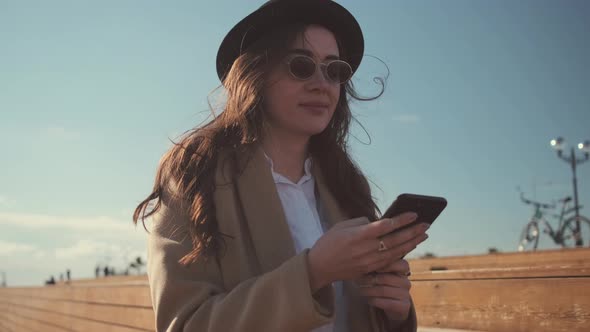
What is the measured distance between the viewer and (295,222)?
6.41 ft

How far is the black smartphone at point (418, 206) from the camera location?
1508 mm

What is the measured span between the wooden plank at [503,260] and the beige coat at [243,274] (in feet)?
10.4

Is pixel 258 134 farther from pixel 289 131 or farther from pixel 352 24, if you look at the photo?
pixel 352 24

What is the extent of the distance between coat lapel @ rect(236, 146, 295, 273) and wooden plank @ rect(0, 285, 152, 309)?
2.53m

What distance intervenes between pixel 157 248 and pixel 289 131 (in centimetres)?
62

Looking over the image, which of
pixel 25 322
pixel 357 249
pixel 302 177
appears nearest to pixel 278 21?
pixel 302 177

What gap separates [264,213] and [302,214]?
19 cm

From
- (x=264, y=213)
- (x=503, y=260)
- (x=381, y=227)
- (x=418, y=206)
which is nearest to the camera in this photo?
(x=381, y=227)

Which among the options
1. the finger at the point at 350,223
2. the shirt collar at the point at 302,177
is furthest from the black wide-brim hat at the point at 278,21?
the finger at the point at 350,223

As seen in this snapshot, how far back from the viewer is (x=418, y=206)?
5.01ft

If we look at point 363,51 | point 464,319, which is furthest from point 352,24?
point 464,319

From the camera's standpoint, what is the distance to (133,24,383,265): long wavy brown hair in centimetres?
175

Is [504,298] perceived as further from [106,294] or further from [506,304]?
[106,294]

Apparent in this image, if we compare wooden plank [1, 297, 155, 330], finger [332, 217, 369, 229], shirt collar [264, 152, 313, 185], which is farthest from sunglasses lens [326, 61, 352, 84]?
wooden plank [1, 297, 155, 330]
